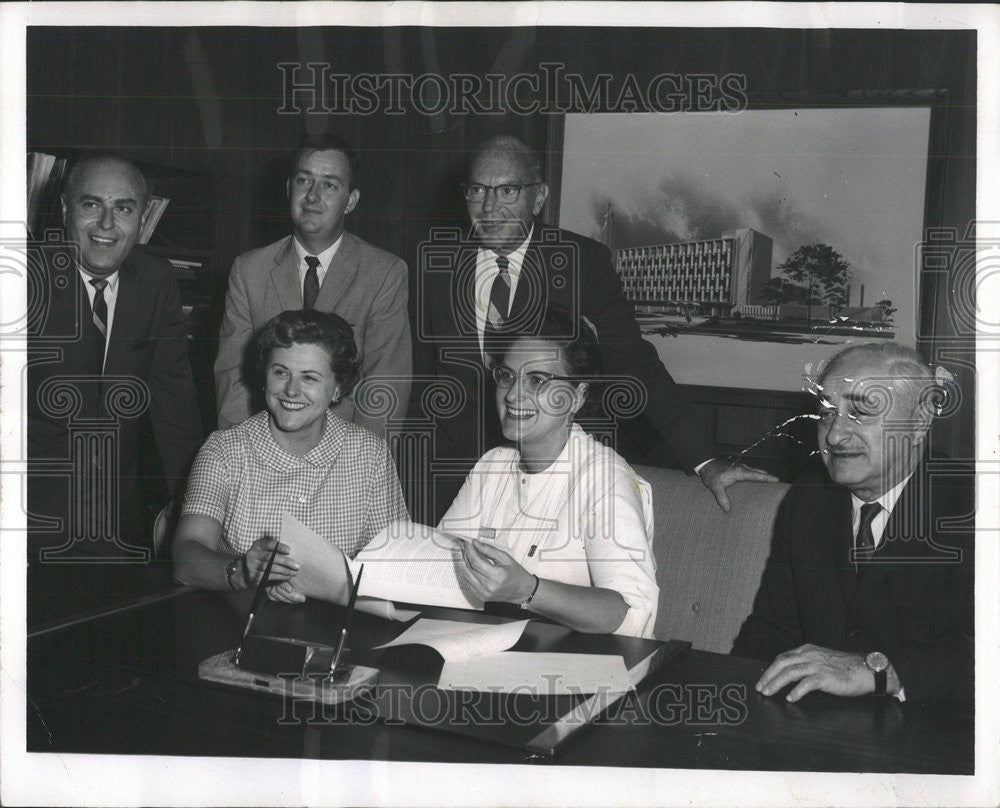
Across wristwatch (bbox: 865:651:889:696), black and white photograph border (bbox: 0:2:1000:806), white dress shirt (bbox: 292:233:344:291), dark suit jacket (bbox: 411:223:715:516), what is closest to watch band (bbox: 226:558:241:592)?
black and white photograph border (bbox: 0:2:1000:806)

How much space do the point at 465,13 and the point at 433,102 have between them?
0.84 ft

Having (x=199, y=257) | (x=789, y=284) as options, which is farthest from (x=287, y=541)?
(x=789, y=284)

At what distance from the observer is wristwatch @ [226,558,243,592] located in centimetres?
170

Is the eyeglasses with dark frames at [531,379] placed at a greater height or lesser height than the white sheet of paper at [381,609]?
greater

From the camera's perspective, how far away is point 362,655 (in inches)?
54.1

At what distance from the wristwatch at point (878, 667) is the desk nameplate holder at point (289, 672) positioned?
0.76m

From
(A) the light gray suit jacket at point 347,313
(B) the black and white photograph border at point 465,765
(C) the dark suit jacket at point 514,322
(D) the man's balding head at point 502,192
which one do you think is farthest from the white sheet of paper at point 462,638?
(D) the man's balding head at point 502,192

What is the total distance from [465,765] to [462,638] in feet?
0.72

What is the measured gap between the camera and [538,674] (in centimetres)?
130

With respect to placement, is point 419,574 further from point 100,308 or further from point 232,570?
point 100,308

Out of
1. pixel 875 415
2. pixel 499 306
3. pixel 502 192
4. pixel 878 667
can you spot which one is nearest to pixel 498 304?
pixel 499 306

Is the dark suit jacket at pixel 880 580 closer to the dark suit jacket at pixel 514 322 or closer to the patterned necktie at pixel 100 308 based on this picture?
the dark suit jacket at pixel 514 322

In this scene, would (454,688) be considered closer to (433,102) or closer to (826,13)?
(433,102)

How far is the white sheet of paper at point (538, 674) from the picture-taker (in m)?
1.27
